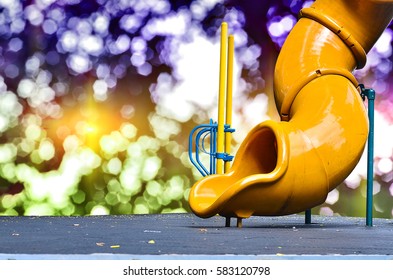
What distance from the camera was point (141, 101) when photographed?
515cm

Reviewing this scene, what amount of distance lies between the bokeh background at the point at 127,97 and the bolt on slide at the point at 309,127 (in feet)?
4.83

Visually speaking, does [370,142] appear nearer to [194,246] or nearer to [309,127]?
[309,127]

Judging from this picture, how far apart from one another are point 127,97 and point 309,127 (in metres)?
2.10

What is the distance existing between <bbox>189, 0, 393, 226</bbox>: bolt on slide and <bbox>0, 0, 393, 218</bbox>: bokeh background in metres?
1.47

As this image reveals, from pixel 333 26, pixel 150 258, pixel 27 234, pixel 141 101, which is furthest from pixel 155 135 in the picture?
pixel 150 258

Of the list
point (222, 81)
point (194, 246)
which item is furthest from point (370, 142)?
point (194, 246)

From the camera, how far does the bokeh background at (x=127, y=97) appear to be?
486 centimetres

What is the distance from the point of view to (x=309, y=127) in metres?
3.34

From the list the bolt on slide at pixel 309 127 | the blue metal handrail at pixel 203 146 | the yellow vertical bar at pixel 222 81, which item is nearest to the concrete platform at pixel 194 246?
the bolt on slide at pixel 309 127

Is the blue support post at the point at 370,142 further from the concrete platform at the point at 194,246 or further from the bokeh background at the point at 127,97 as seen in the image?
the bokeh background at the point at 127,97

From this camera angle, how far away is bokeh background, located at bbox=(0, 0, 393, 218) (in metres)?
4.86

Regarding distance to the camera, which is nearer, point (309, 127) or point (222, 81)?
point (309, 127)

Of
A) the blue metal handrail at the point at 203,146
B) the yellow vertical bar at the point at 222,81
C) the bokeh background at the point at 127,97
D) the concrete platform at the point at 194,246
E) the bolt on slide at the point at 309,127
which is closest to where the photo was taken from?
the concrete platform at the point at 194,246

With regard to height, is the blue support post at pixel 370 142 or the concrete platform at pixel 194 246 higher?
the blue support post at pixel 370 142
